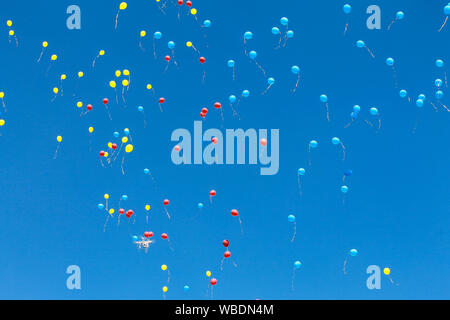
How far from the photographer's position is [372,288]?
154 inches

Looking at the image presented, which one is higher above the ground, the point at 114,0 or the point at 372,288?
the point at 114,0

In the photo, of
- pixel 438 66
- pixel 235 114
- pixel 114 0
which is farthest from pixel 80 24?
pixel 438 66

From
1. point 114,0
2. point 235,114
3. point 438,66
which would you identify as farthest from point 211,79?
point 438,66

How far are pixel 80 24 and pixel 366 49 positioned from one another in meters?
2.15

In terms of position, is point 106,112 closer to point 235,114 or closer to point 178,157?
point 178,157

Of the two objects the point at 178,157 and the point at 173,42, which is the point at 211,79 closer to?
the point at 173,42

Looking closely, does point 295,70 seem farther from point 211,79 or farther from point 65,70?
point 65,70

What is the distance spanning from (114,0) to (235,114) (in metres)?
1.28

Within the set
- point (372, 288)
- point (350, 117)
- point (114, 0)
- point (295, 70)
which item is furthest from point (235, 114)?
point (372, 288)

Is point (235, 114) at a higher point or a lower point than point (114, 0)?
lower

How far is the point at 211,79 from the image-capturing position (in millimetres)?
4055

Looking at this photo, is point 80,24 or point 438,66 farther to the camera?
point 80,24

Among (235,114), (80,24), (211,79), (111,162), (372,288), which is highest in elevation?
(80,24)

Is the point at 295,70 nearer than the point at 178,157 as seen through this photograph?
Yes
